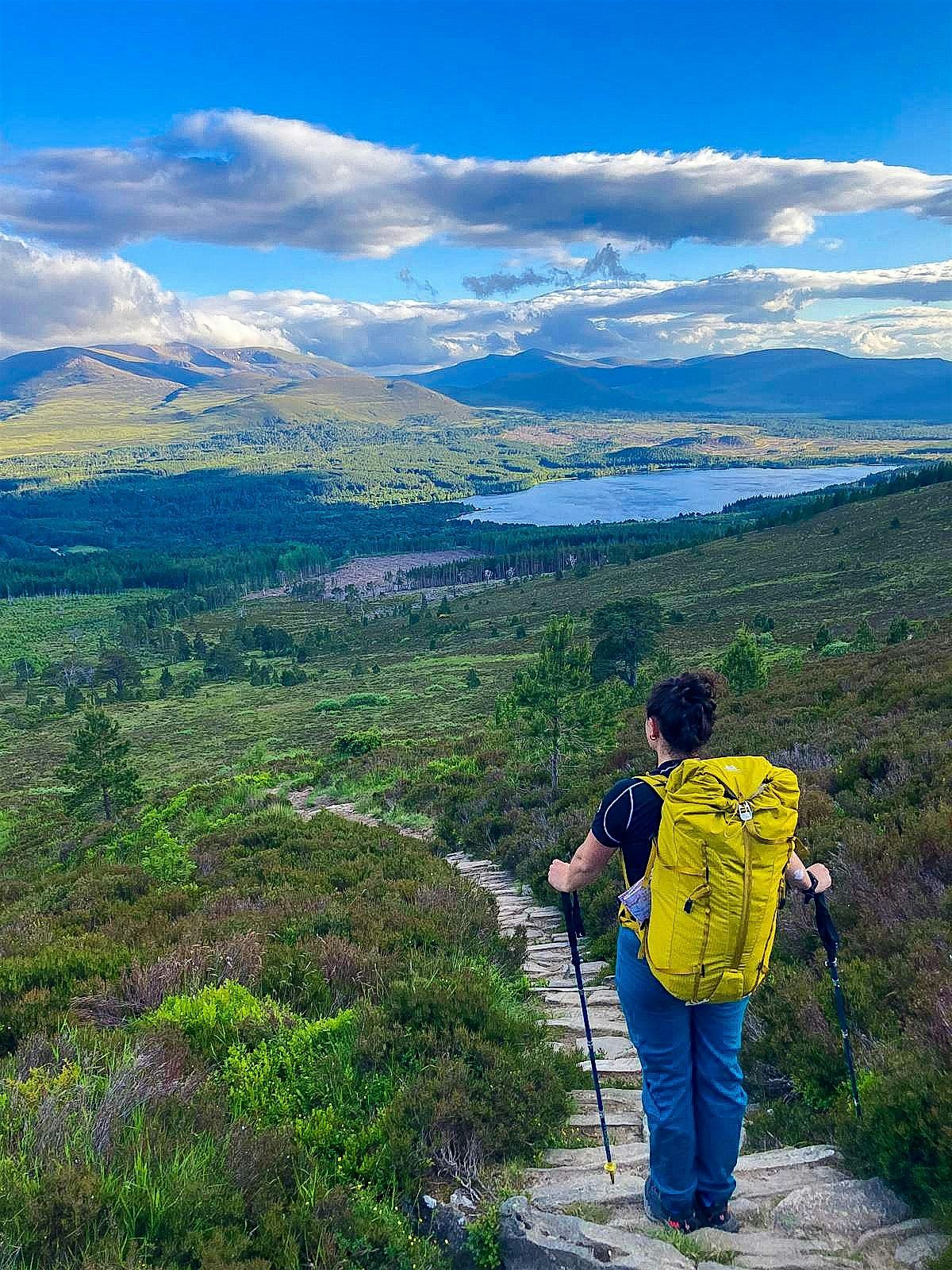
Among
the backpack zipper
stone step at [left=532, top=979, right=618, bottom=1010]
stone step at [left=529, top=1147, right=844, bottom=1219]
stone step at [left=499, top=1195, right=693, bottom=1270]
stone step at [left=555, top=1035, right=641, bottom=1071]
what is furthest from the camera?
stone step at [left=532, top=979, right=618, bottom=1010]

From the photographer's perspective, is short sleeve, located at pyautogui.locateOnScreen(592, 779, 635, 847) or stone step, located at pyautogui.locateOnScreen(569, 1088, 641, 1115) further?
stone step, located at pyautogui.locateOnScreen(569, 1088, 641, 1115)

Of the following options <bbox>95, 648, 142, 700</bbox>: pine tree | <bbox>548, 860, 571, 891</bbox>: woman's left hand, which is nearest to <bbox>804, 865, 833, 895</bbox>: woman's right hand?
<bbox>548, 860, 571, 891</bbox>: woman's left hand

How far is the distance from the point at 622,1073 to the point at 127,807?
2539 cm

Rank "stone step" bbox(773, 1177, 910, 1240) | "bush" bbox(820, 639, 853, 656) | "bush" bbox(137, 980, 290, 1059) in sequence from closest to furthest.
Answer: "stone step" bbox(773, 1177, 910, 1240) < "bush" bbox(137, 980, 290, 1059) < "bush" bbox(820, 639, 853, 656)

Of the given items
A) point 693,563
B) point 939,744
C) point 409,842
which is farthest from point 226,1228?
point 693,563

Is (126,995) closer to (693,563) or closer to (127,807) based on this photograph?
(127,807)

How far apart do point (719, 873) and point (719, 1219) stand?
1949mm

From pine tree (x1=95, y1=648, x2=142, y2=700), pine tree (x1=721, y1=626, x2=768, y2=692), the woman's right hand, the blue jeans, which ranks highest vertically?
the woman's right hand

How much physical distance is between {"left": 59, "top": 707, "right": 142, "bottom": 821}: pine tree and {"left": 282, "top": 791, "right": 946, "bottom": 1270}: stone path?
24473 mm

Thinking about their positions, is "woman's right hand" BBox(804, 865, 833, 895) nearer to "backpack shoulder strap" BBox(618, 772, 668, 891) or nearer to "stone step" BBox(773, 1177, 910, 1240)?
"backpack shoulder strap" BBox(618, 772, 668, 891)

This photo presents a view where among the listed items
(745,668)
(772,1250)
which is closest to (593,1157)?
(772,1250)

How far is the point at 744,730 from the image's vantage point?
1520cm

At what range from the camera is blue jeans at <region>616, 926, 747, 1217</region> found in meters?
3.94

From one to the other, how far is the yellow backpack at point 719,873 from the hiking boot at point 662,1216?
47.1 inches
